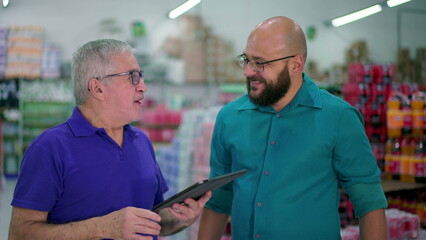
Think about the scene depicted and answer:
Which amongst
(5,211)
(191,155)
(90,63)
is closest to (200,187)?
(90,63)

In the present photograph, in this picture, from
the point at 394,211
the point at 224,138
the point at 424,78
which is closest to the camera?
the point at 224,138

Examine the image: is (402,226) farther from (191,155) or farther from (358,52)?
(358,52)

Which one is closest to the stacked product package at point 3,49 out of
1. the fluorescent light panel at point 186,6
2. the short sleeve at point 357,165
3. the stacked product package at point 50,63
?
the stacked product package at point 50,63

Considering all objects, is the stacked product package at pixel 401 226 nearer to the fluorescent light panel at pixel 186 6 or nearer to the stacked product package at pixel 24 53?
the fluorescent light panel at pixel 186 6

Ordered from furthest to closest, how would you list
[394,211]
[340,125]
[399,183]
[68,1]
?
[68,1], [399,183], [394,211], [340,125]

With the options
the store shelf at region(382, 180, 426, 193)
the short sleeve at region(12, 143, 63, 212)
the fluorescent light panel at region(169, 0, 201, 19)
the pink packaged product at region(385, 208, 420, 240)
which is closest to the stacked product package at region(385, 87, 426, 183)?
the store shelf at region(382, 180, 426, 193)

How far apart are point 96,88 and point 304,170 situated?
929mm

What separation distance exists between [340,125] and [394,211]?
7.29 feet

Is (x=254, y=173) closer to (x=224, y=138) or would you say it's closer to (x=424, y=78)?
(x=224, y=138)

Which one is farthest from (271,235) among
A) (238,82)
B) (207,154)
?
(238,82)

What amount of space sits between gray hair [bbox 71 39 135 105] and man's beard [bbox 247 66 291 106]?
0.63 metres

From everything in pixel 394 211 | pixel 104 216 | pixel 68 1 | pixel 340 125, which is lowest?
pixel 394 211

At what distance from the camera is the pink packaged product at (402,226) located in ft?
11.5

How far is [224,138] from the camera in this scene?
2.18 m
